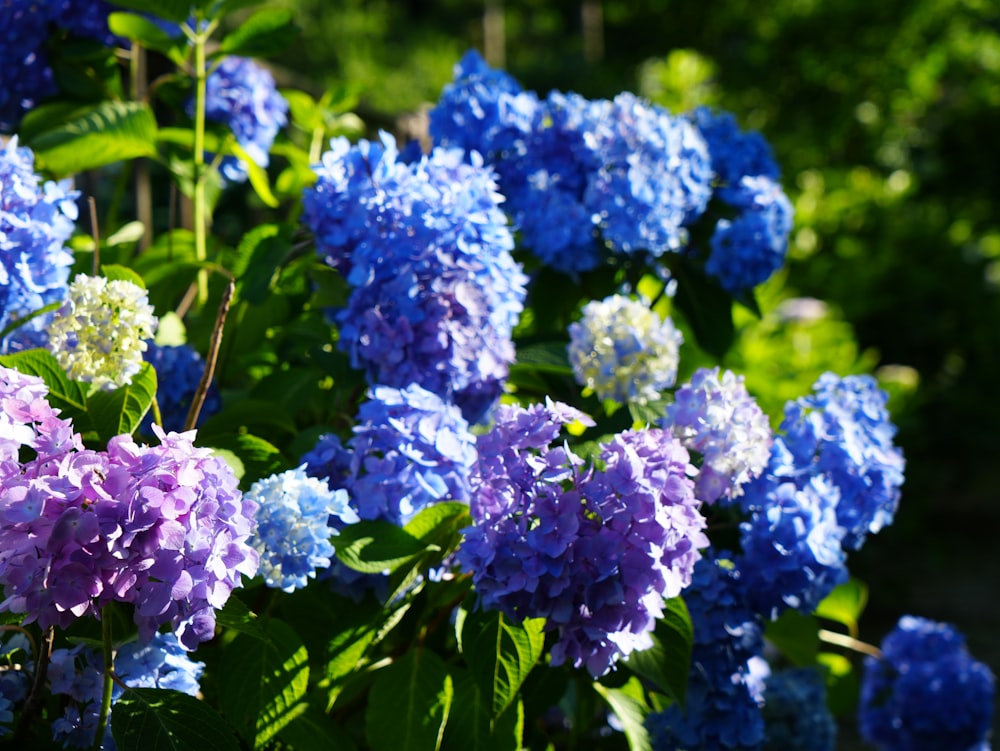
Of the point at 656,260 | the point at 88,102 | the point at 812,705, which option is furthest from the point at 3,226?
the point at 812,705

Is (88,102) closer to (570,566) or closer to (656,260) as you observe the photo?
(656,260)

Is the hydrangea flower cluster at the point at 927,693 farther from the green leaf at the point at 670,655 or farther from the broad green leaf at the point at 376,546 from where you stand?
the broad green leaf at the point at 376,546

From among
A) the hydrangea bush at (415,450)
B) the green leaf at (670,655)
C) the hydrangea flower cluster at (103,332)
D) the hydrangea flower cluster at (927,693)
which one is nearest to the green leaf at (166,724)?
the hydrangea bush at (415,450)

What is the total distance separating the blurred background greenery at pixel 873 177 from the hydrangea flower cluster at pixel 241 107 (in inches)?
6.1

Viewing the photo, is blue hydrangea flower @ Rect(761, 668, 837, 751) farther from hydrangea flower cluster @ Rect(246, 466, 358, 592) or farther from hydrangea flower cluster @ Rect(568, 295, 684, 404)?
hydrangea flower cluster @ Rect(246, 466, 358, 592)

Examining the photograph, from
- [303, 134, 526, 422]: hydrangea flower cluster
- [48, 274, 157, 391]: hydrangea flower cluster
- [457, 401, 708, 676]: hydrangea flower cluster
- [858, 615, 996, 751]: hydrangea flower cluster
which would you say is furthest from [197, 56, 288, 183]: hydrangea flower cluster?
[858, 615, 996, 751]: hydrangea flower cluster

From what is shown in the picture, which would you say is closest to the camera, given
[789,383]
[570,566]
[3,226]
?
[570,566]

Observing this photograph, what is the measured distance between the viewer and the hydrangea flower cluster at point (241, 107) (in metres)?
1.95

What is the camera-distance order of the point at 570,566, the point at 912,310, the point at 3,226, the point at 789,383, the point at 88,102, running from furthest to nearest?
the point at 912,310 < the point at 789,383 < the point at 88,102 < the point at 3,226 < the point at 570,566

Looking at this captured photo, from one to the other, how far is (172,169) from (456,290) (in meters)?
0.67

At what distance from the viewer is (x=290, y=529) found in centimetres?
115

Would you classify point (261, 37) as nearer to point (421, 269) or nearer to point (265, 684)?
point (421, 269)

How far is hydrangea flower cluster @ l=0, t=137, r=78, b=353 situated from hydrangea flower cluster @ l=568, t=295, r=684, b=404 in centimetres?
64

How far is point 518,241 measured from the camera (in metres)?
1.95
